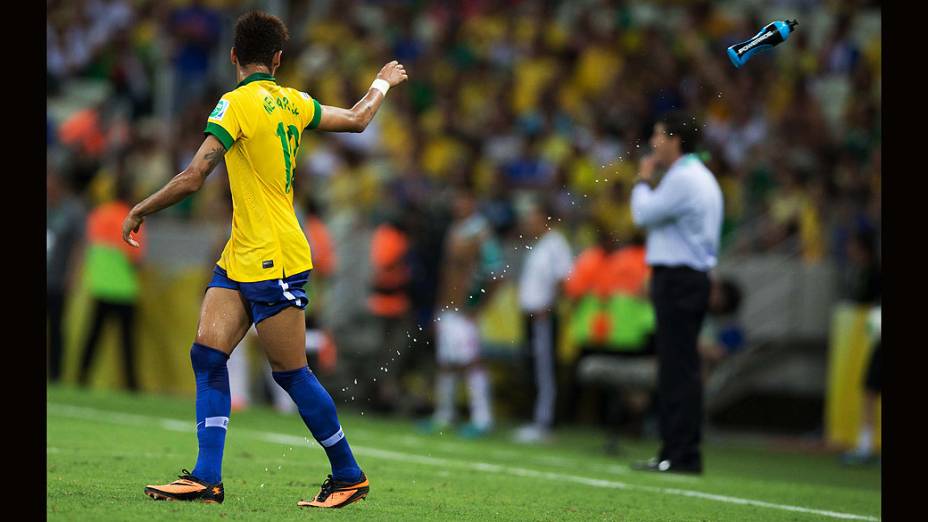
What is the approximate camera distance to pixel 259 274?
732 cm

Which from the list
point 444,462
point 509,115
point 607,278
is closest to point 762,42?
point 444,462

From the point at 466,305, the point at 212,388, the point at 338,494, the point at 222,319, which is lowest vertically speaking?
the point at 338,494

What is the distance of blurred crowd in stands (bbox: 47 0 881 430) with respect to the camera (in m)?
16.7

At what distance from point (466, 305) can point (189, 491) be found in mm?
8118

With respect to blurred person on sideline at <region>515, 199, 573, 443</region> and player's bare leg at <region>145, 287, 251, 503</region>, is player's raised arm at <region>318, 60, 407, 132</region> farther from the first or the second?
blurred person on sideline at <region>515, 199, 573, 443</region>

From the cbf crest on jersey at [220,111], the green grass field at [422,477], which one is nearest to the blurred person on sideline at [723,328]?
the green grass field at [422,477]

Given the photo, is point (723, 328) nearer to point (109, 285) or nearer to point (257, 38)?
point (109, 285)

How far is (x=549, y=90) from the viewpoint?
63.8 feet

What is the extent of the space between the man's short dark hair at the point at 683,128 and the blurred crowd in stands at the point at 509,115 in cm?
283

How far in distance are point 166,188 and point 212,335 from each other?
797 millimetres

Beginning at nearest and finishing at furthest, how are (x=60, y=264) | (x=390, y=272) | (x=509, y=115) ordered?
(x=390, y=272)
(x=60, y=264)
(x=509, y=115)

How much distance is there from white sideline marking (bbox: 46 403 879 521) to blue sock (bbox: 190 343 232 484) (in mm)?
3213

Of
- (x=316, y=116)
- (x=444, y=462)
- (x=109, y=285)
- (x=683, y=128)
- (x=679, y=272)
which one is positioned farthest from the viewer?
(x=109, y=285)
